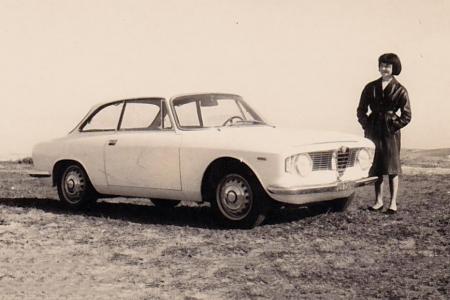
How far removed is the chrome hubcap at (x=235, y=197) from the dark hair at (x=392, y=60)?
2.26 meters

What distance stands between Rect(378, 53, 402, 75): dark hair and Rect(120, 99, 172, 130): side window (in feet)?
8.61

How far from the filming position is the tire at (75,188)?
8883 millimetres

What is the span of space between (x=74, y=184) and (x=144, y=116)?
4.91 ft

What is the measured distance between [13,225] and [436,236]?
4.76 m

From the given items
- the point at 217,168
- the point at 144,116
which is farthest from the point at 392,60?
the point at 144,116

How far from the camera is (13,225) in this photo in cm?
786

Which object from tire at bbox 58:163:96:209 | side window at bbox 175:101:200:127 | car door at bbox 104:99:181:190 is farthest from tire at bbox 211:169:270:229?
tire at bbox 58:163:96:209

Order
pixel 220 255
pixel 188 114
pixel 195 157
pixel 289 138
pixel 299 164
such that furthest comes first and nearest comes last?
pixel 188 114
pixel 195 157
pixel 289 138
pixel 299 164
pixel 220 255

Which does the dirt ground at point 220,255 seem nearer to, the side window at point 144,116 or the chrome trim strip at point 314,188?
the chrome trim strip at point 314,188

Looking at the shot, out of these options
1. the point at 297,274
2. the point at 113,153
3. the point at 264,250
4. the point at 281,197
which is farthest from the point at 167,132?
the point at 297,274

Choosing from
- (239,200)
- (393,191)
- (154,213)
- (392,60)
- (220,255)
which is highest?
(392,60)

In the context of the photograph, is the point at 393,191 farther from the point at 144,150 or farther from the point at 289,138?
the point at 144,150

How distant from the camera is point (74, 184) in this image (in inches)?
356

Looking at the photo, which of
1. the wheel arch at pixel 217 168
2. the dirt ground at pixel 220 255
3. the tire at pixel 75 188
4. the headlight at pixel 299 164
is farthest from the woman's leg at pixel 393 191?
the tire at pixel 75 188
